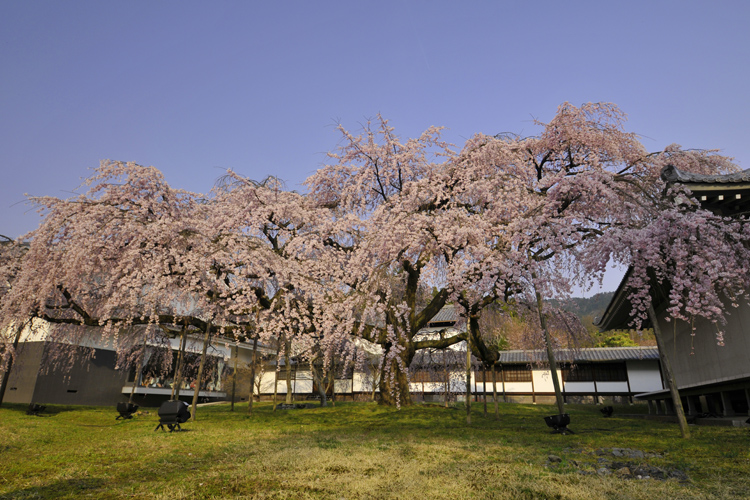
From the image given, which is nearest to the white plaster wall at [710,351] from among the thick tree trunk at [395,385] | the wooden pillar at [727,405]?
the wooden pillar at [727,405]

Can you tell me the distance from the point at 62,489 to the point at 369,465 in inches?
154

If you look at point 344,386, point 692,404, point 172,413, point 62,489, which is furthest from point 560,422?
point 344,386

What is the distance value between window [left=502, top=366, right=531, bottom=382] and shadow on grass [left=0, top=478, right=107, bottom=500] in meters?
31.6

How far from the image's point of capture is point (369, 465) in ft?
21.4

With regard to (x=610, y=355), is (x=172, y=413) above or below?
below

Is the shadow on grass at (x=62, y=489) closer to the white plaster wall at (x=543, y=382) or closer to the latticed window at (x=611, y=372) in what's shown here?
the white plaster wall at (x=543, y=382)

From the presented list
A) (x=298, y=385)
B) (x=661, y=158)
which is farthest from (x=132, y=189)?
(x=298, y=385)

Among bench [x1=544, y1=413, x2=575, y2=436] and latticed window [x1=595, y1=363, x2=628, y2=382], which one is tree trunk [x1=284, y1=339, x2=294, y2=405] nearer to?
bench [x1=544, y1=413, x2=575, y2=436]

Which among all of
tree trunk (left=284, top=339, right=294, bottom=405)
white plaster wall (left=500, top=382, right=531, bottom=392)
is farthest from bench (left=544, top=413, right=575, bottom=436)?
white plaster wall (left=500, top=382, right=531, bottom=392)

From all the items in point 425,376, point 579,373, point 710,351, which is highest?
point 710,351

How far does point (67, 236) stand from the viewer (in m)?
13.2

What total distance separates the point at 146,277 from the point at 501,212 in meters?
10.4

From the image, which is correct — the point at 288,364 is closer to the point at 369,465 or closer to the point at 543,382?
the point at 369,465

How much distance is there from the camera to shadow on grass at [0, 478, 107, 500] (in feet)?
15.6
